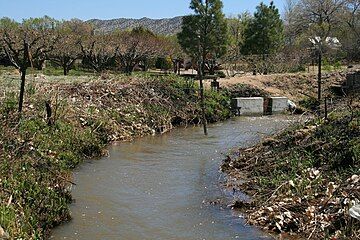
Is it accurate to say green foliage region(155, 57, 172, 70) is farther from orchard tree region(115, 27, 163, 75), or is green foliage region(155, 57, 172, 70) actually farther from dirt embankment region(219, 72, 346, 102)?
dirt embankment region(219, 72, 346, 102)

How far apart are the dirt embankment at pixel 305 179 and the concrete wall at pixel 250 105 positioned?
34.3 feet

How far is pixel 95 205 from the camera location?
9336mm

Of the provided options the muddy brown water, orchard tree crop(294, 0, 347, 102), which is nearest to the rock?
the muddy brown water

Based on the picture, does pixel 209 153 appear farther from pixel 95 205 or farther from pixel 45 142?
pixel 95 205

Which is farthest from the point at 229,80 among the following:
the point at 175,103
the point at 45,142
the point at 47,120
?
the point at 45,142

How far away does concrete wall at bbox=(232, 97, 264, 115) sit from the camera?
75.8 feet

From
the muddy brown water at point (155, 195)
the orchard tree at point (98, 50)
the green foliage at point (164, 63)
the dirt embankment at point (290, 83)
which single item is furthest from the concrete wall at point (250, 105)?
the green foliage at point (164, 63)

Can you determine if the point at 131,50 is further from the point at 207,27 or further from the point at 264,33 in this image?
the point at 264,33

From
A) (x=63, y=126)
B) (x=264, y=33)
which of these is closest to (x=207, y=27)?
(x=264, y=33)

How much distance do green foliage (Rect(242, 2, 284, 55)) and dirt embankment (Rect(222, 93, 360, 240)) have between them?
76.6 feet

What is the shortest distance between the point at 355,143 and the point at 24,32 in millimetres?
24041

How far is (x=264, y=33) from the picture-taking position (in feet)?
117

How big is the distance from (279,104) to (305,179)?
49.2 feet

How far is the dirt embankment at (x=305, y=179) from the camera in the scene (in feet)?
24.7
